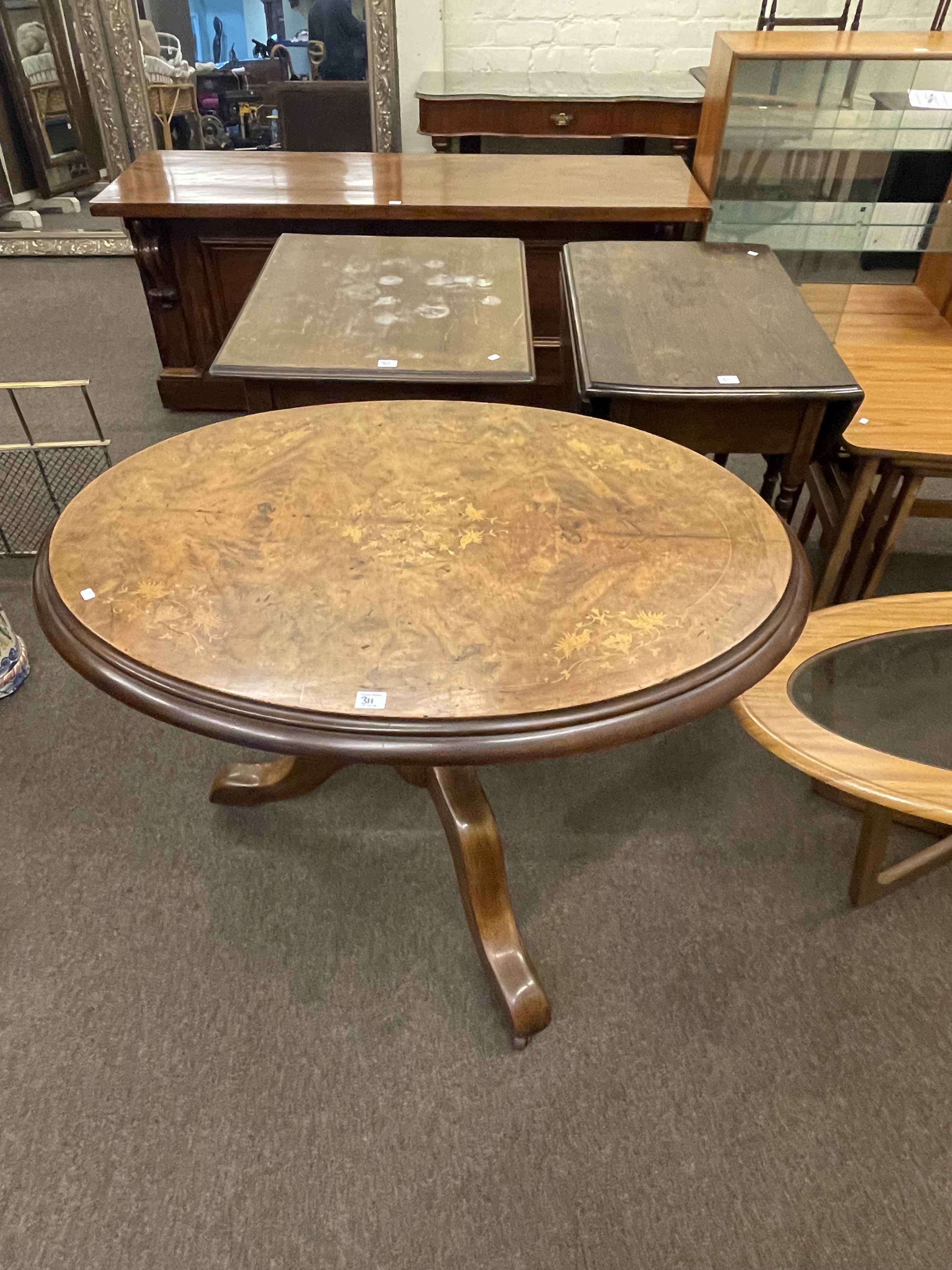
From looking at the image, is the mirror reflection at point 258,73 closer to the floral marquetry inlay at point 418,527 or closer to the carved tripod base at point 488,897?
the floral marquetry inlay at point 418,527

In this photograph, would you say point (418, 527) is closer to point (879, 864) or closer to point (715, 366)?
point (715, 366)

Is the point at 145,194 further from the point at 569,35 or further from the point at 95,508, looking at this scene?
the point at 569,35

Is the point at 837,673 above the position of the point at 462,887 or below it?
above

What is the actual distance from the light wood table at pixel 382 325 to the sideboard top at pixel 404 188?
0.35 m

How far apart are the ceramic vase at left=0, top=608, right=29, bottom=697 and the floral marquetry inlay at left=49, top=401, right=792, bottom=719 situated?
2.93 feet

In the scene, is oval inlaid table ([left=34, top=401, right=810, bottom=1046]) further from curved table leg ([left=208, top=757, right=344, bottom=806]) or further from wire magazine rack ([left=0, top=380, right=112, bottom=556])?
wire magazine rack ([left=0, top=380, right=112, bottom=556])

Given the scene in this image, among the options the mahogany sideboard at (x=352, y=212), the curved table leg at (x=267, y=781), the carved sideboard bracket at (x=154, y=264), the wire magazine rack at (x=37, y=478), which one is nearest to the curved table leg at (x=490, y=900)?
the curved table leg at (x=267, y=781)

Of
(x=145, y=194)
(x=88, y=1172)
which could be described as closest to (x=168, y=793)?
(x=88, y=1172)

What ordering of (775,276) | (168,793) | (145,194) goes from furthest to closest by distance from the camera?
(145,194), (775,276), (168,793)

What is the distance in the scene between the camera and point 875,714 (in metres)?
1.27

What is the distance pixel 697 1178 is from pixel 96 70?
4.76 meters

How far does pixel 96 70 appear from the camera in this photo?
380 cm

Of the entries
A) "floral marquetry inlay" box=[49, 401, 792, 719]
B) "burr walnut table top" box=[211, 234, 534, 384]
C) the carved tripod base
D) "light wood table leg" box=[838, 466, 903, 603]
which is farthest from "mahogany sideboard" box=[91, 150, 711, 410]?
the carved tripod base

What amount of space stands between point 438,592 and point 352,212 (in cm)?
180
